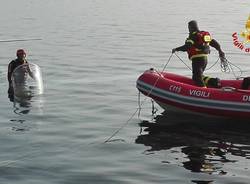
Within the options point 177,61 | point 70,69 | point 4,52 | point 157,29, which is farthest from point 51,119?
point 157,29

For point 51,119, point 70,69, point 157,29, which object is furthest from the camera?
point 157,29

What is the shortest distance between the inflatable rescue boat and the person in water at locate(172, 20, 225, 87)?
1.31 feet

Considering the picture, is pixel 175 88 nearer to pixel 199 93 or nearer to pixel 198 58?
pixel 199 93

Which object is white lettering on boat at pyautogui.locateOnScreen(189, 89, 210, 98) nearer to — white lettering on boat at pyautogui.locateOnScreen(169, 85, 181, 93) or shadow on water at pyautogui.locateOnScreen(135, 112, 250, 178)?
white lettering on boat at pyautogui.locateOnScreen(169, 85, 181, 93)

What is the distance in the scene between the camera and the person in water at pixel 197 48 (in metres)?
14.3

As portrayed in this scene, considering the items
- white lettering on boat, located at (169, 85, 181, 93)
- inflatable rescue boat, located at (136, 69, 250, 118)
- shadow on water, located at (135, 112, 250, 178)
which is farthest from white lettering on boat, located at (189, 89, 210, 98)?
shadow on water, located at (135, 112, 250, 178)

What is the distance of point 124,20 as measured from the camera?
48.5 m

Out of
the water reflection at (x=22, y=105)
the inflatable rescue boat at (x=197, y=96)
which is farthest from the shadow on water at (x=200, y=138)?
the water reflection at (x=22, y=105)

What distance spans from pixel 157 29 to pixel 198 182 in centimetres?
3167

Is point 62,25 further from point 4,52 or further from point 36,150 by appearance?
point 36,150

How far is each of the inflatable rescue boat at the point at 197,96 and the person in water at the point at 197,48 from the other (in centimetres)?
40

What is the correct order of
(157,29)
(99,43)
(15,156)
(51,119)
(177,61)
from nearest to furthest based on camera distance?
(15,156) → (51,119) → (177,61) → (99,43) → (157,29)

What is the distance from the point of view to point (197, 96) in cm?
1388

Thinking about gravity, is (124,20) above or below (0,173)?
above
